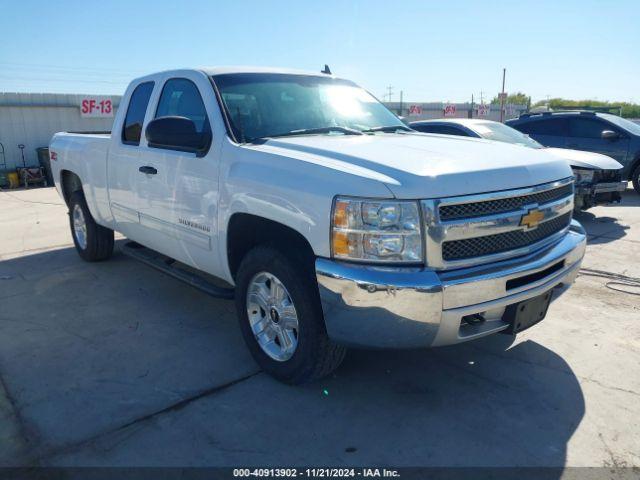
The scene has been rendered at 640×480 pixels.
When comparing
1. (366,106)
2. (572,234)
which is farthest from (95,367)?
(572,234)

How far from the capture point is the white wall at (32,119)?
49.5 ft

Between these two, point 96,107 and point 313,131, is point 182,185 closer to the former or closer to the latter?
point 313,131

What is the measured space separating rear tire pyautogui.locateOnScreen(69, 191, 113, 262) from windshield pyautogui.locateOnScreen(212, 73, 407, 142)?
2.96 metres

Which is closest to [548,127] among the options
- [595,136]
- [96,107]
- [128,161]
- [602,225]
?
[595,136]

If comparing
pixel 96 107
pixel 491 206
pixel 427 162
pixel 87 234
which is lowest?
pixel 87 234

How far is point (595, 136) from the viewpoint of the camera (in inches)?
415

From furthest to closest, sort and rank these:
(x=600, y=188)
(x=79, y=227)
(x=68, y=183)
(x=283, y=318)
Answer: (x=600, y=188)
(x=68, y=183)
(x=79, y=227)
(x=283, y=318)

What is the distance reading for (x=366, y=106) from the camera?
4.53 m

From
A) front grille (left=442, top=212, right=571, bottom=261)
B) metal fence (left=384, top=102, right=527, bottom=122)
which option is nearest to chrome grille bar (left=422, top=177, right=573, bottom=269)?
front grille (left=442, top=212, right=571, bottom=261)

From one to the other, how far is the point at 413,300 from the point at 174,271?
2.39m

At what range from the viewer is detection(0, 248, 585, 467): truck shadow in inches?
108

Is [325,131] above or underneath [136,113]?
underneath

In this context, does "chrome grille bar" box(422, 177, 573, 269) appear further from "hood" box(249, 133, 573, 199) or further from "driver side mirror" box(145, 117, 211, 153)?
"driver side mirror" box(145, 117, 211, 153)

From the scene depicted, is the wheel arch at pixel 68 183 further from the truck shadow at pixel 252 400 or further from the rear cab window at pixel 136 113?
the truck shadow at pixel 252 400
